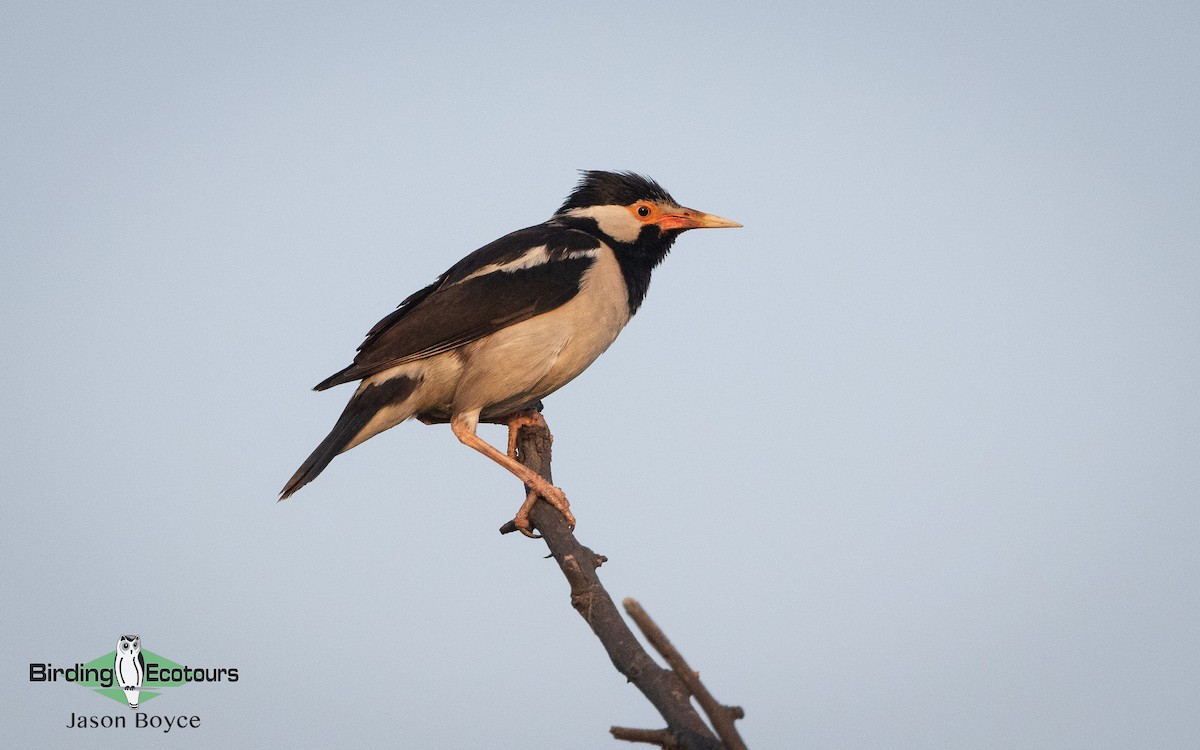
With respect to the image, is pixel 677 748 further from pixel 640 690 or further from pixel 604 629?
pixel 604 629

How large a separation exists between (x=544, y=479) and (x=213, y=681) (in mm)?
2229

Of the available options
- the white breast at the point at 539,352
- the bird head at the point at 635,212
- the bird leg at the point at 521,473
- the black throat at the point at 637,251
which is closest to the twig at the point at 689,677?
the bird leg at the point at 521,473

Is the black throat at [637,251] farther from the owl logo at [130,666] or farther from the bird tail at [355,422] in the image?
the owl logo at [130,666]

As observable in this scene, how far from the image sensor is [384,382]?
21.5 ft

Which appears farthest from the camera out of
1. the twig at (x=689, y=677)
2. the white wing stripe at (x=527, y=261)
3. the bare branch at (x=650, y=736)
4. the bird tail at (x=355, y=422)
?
the white wing stripe at (x=527, y=261)

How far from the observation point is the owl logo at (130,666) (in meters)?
6.96

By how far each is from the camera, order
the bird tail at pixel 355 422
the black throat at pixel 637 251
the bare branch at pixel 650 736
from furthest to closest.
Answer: the black throat at pixel 637 251
the bird tail at pixel 355 422
the bare branch at pixel 650 736

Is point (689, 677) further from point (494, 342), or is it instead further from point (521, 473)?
point (494, 342)

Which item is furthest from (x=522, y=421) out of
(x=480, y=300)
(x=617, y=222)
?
(x=617, y=222)

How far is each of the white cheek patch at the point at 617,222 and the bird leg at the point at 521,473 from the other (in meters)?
1.33

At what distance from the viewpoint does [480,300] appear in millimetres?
6680

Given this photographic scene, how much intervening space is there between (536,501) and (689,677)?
3.19 m

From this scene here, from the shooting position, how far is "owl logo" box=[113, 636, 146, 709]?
22.8 ft

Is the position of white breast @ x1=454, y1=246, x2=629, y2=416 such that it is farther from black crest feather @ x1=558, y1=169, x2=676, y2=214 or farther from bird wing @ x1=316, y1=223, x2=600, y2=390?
black crest feather @ x1=558, y1=169, x2=676, y2=214
